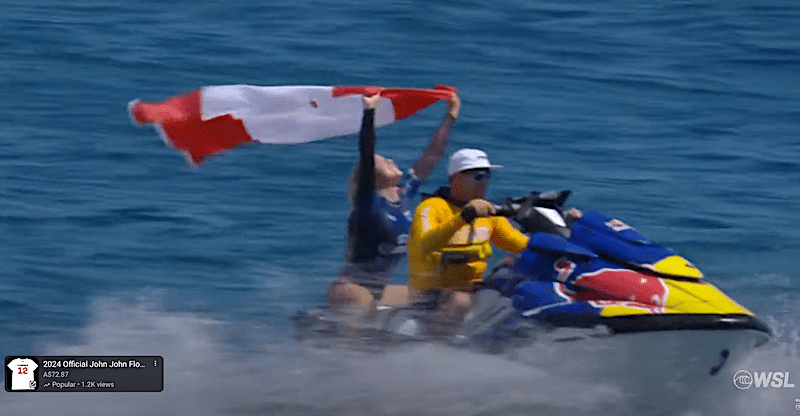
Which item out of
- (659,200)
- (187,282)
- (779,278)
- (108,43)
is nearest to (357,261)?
(187,282)

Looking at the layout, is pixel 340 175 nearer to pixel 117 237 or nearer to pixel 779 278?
pixel 117 237

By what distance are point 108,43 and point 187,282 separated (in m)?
6.37

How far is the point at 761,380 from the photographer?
6.53 metres

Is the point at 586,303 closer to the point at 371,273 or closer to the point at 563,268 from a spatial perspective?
the point at 563,268

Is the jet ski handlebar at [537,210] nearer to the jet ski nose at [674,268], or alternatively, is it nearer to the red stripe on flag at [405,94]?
the jet ski nose at [674,268]

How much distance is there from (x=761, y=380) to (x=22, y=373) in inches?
152

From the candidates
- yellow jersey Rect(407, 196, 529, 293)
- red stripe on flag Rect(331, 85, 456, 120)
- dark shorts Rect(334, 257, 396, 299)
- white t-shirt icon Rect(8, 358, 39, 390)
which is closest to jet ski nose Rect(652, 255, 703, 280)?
yellow jersey Rect(407, 196, 529, 293)

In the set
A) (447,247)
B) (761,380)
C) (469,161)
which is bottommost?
(761,380)

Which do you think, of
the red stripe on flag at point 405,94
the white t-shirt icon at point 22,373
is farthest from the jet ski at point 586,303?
the white t-shirt icon at point 22,373

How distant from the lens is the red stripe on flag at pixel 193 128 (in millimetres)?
7574

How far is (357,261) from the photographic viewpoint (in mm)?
7293

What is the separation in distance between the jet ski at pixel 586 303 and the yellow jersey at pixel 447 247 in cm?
10

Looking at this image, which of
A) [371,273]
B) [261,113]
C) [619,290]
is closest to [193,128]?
[261,113]
